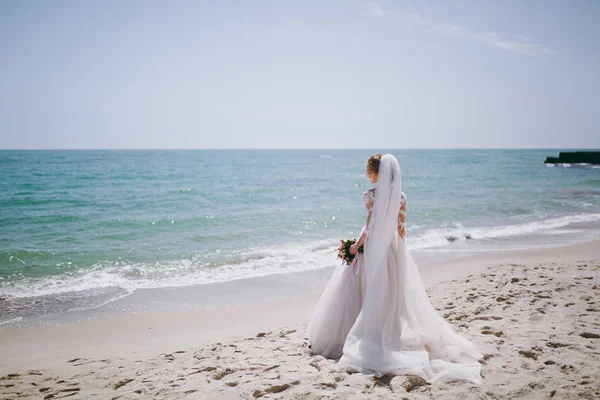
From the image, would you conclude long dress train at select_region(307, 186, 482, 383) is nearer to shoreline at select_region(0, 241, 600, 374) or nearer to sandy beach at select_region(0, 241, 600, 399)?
sandy beach at select_region(0, 241, 600, 399)

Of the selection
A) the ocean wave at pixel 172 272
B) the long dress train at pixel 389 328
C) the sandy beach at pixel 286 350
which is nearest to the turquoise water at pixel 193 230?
the ocean wave at pixel 172 272

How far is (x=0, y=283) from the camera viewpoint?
9078 mm

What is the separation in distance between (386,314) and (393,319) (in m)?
0.10

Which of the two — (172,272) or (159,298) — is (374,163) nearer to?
(159,298)

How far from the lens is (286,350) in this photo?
4809mm

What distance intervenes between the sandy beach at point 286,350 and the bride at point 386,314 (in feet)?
0.63

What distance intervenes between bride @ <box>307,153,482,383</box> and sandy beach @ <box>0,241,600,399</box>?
7.6 inches

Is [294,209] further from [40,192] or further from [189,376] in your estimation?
[40,192]

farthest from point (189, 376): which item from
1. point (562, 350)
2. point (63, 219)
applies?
point (63, 219)

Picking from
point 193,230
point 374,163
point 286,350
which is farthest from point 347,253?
point 193,230

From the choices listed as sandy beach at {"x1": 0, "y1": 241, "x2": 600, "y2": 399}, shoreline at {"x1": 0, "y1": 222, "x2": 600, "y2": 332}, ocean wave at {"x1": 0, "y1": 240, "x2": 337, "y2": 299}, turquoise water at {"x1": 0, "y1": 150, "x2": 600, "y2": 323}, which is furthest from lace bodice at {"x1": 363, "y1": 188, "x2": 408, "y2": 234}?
turquoise water at {"x1": 0, "y1": 150, "x2": 600, "y2": 323}

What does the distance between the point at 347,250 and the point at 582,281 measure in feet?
18.5

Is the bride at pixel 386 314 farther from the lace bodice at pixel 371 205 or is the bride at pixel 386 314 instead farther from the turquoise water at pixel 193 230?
the turquoise water at pixel 193 230

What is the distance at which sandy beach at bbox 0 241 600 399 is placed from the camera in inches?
141
